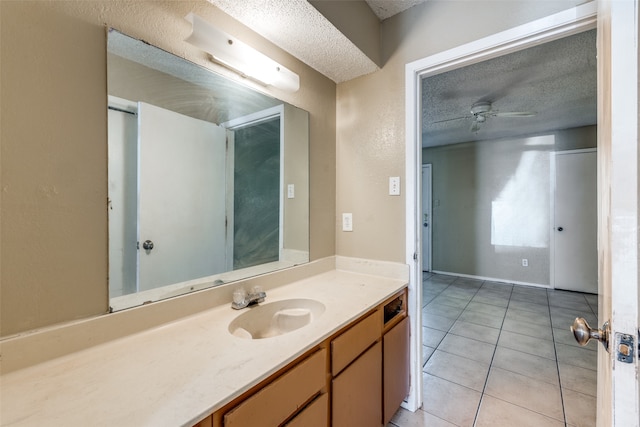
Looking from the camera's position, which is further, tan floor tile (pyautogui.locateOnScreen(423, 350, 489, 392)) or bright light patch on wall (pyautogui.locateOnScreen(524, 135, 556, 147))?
bright light patch on wall (pyautogui.locateOnScreen(524, 135, 556, 147))

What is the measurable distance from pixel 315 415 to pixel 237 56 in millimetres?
1468

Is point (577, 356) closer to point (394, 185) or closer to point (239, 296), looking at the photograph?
point (394, 185)

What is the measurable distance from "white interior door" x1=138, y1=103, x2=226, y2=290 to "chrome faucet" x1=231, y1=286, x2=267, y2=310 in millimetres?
166

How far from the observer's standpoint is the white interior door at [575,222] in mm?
3533

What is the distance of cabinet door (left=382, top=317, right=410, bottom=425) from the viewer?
136 cm

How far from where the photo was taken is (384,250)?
171 cm

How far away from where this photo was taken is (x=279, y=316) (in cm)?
129

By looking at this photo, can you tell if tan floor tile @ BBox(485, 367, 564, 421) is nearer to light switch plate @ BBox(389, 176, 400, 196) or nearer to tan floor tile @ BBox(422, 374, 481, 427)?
tan floor tile @ BBox(422, 374, 481, 427)

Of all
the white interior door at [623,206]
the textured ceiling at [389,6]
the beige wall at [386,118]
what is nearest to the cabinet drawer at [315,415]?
the white interior door at [623,206]

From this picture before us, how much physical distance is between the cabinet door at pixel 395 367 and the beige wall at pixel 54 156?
125 centimetres

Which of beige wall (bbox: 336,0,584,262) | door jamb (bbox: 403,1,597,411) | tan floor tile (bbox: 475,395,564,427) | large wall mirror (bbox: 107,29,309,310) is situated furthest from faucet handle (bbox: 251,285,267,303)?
tan floor tile (bbox: 475,395,564,427)

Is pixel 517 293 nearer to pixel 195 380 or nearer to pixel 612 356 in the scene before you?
pixel 612 356

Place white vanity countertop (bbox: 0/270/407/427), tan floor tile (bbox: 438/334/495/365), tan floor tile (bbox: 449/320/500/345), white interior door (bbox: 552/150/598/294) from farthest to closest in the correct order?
white interior door (bbox: 552/150/598/294), tan floor tile (bbox: 449/320/500/345), tan floor tile (bbox: 438/334/495/365), white vanity countertop (bbox: 0/270/407/427)

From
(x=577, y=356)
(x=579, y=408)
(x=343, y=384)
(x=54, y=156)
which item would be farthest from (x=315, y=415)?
(x=577, y=356)
